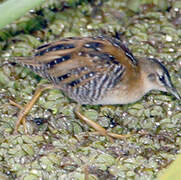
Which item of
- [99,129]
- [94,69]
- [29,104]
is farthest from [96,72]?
[29,104]

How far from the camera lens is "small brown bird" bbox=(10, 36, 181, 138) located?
13.4 ft

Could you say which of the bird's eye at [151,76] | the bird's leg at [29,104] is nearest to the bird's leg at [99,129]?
the bird's leg at [29,104]

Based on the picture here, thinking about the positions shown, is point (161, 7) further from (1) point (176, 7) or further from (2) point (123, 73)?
(2) point (123, 73)

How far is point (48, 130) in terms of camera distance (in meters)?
4.35

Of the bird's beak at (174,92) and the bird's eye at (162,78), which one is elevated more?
the bird's eye at (162,78)

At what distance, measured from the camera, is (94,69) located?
13.4 feet

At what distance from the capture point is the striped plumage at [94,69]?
13.4 ft

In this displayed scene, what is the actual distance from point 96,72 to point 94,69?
0.10ft

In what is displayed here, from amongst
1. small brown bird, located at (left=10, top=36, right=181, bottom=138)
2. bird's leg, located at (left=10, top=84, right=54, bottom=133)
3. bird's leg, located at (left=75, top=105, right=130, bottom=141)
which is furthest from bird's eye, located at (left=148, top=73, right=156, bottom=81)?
bird's leg, located at (left=10, top=84, right=54, bottom=133)

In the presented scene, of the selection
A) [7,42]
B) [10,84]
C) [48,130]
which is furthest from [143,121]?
[7,42]

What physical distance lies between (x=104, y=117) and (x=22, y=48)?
1.14m

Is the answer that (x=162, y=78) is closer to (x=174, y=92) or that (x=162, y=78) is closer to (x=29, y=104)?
(x=174, y=92)

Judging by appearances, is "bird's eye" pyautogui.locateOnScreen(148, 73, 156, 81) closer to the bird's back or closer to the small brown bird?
the small brown bird

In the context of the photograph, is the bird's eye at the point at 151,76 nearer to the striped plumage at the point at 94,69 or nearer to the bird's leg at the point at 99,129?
the striped plumage at the point at 94,69
